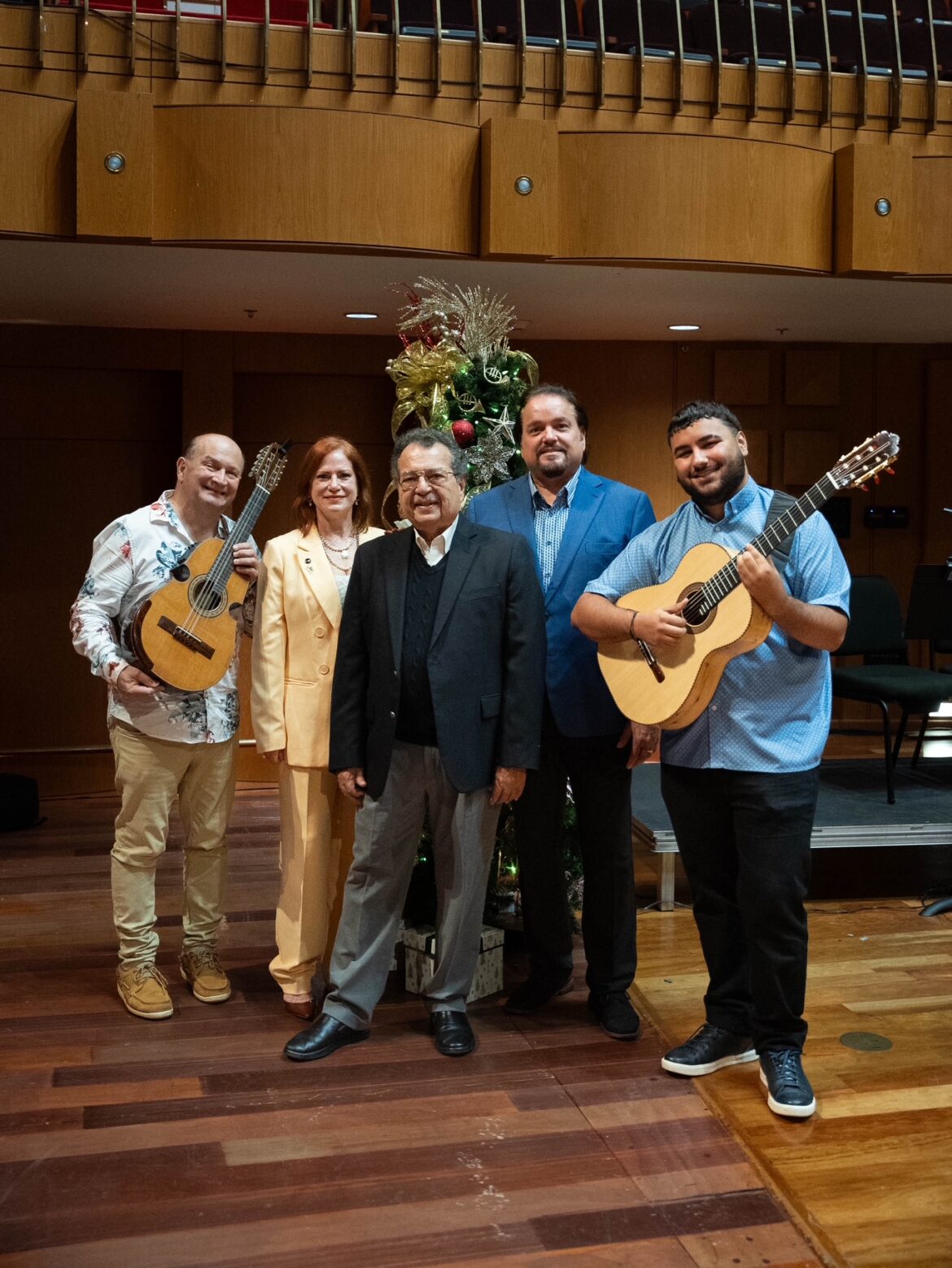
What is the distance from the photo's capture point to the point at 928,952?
4289mm

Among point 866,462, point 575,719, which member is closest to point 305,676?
point 575,719

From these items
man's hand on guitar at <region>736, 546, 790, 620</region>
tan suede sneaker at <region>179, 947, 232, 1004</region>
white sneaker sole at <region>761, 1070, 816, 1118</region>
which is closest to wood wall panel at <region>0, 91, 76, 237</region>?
tan suede sneaker at <region>179, 947, 232, 1004</region>

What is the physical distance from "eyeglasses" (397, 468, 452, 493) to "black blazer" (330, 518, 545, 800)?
0.44 feet

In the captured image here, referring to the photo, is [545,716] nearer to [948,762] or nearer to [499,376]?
[499,376]

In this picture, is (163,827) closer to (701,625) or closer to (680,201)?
(701,625)

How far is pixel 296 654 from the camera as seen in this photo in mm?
3541

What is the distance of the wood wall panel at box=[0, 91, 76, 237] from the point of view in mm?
5121

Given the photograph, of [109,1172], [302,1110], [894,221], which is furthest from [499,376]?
[894,221]

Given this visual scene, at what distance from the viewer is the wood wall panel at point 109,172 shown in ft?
16.9

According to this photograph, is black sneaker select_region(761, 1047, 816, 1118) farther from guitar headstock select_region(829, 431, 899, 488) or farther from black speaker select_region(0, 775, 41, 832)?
black speaker select_region(0, 775, 41, 832)

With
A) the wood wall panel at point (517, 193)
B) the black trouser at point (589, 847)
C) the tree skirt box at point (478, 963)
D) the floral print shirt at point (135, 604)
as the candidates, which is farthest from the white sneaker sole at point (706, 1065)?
the wood wall panel at point (517, 193)

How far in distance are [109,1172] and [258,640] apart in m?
1.40

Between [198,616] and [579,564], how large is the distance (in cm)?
104

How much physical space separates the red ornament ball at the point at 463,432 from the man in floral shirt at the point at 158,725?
68cm
